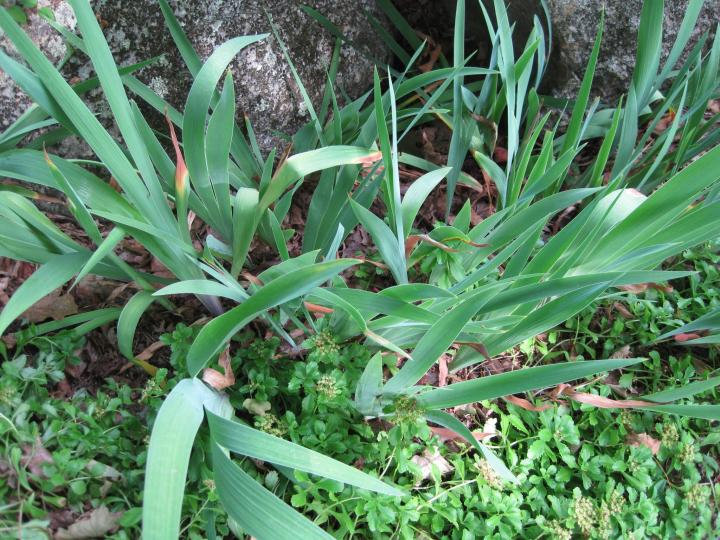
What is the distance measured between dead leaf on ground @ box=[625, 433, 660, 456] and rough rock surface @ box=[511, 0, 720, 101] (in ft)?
3.22

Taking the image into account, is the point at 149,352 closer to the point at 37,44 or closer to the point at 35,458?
the point at 35,458

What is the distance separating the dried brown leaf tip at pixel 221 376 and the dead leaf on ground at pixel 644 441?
903 millimetres

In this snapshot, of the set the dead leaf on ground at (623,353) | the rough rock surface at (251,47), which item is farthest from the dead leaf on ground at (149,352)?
the dead leaf on ground at (623,353)

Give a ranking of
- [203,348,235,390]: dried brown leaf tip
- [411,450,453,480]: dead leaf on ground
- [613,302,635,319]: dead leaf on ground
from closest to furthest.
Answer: [203,348,235,390]: dried brown leaf tip, [411,450,453,480]: dead leaf on ground, [613,302,635,319]: dead leaf on ground

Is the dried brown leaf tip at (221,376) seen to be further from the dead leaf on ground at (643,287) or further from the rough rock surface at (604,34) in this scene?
the rough rock surface at (604,34)

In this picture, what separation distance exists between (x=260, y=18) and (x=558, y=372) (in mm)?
1156

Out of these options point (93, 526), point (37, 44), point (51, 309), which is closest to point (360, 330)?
point (93, 526)

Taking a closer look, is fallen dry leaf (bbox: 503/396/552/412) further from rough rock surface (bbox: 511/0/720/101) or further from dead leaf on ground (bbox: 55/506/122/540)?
rough rock surface (bbox: 511/0/720/101)

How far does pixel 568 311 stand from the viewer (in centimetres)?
104

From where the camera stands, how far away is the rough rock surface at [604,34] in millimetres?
1659

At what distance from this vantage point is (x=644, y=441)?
133 cm

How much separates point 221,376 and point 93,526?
1.08 feet

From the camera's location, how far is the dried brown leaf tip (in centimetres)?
108

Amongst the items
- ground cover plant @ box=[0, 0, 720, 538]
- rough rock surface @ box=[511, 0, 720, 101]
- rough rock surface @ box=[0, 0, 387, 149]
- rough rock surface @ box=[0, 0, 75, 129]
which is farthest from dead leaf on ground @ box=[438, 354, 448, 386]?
rough rock surface @ box=[0, 0, 75, 129]
